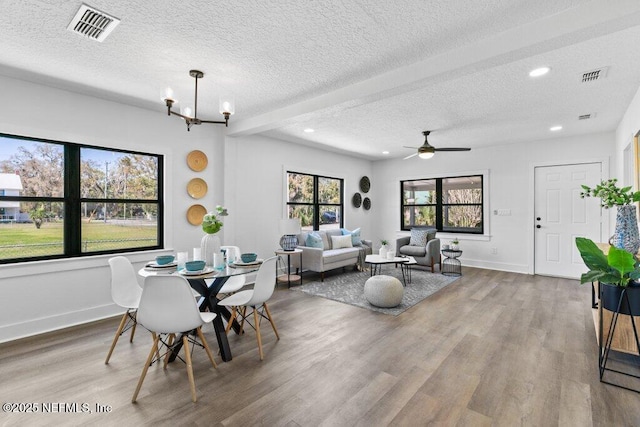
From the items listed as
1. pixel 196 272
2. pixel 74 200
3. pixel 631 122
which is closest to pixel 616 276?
pixel 631 122

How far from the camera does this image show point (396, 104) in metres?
3.90

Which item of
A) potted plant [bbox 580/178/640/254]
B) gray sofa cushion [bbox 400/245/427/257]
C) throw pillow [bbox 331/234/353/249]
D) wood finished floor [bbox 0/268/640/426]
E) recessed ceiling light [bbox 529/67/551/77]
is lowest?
wood finished floor [bbox 0/268/640/426]

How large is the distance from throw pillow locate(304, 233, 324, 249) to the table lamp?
0.90ft

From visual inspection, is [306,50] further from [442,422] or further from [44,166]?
[44,166]

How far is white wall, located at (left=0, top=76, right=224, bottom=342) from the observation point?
3080 millimetres

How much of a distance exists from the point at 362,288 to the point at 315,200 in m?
2.51

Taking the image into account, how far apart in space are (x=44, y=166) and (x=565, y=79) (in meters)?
5.66

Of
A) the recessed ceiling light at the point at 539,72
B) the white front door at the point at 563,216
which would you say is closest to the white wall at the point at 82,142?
the recessed ceiling light at the point at 539,72

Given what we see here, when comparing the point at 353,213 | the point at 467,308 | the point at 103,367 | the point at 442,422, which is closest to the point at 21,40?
the point at 103,367

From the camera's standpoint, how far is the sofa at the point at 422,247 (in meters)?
6.03

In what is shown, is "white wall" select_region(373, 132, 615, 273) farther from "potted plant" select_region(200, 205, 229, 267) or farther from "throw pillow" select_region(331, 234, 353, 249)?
"potted plant" select_region(200, 205, 229, 267)

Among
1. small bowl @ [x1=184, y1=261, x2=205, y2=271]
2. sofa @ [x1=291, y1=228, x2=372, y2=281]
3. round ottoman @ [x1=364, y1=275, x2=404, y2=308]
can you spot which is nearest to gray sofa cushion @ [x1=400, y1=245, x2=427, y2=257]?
sofa @ [x1=291, y1=228, x2=372, y2=281]

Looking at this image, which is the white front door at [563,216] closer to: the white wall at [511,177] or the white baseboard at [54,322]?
the white wall at [511,177]

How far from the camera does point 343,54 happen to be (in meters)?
2.63
